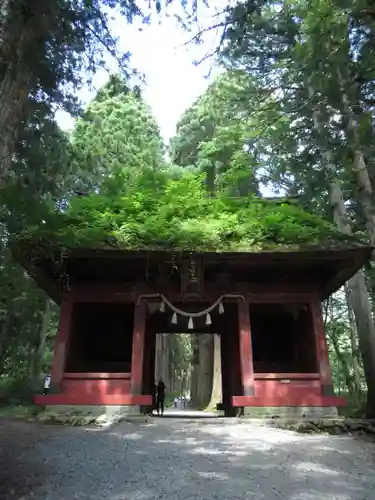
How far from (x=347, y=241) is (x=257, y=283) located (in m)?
2.36

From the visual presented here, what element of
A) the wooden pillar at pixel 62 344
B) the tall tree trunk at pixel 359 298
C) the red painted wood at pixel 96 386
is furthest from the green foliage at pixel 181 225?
the red painted wood at pixel 96 386

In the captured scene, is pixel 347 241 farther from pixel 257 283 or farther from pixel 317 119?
pixel 317 119

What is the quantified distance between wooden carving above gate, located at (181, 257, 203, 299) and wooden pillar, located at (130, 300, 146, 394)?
3.57 feet

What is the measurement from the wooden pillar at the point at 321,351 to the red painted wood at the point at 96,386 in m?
4.38

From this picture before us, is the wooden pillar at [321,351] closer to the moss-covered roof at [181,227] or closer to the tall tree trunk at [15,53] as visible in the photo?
the moss-covered roof at [181,227]

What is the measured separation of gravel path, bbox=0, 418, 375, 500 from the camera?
3854 mm

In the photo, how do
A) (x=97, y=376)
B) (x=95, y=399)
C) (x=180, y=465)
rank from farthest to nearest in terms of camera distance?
(x=97, y=376)
(x=95, y=399)
(x=180, y=465)

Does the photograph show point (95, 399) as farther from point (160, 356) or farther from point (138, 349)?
point (160, 356)

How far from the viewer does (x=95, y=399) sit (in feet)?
29.1

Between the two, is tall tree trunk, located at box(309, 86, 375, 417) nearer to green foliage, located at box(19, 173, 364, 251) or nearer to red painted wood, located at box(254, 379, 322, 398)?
red painted wood, located at box(254, 379, 322, 398)

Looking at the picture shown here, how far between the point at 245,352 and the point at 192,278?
6.92 feet

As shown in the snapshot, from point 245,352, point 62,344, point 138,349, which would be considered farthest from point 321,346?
point 62,344

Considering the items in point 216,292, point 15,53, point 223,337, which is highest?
point 15,53

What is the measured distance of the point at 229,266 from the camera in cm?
962
